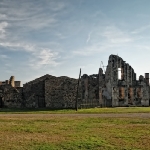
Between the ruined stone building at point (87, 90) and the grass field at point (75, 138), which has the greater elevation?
the ruined stone building at point (87, 90)

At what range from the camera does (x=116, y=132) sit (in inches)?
550

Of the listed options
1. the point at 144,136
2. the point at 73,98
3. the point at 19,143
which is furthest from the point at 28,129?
the point at 73,98

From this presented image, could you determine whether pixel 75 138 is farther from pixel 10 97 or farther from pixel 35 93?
pixel 10 97

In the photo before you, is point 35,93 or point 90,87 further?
point 90,87

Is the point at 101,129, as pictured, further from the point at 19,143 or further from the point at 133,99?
the point at 133,99

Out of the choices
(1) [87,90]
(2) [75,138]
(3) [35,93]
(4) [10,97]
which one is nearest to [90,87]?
(1) [87,90]

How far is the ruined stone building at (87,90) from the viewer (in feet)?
127

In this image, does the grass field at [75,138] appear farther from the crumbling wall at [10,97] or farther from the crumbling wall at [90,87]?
the crumbling wall at [90,87]

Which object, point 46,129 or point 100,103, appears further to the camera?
point 100,103

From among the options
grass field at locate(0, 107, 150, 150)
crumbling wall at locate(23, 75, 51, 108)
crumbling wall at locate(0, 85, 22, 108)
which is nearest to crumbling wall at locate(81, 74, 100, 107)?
crumbling wall at locate(23, 75, 51, 108)

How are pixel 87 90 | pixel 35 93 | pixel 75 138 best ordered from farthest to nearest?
1. pixel 87 90
2. pixel 35 93
3. pixel 75 138

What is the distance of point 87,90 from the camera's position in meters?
43.9

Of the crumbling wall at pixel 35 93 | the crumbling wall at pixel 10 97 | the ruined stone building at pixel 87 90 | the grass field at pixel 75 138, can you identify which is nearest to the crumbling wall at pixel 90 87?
the ruined stone building at pixel 87 90

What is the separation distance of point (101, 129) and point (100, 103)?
85.9 feet
